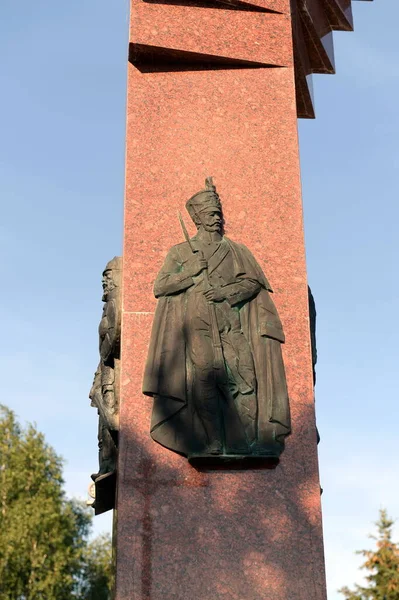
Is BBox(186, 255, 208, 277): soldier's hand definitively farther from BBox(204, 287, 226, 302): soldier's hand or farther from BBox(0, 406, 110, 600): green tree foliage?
BBox(0, 406, 110, 600): green tree foliage

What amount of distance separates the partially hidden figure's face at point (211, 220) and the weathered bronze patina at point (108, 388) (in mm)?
856

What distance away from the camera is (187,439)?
802cm

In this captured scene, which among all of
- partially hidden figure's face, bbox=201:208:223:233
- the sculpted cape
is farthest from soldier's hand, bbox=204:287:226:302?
partially hidden figure's face, bbox=201:208:223:233

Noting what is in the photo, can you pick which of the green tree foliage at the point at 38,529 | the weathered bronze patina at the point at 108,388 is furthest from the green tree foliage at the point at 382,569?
the weathered bronze patina at the point at 108,388

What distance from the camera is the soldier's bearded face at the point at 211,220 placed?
29.0 feet

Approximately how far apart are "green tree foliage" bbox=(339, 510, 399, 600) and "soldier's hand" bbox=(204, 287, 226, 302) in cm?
2458

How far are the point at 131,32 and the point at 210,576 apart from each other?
4.98m

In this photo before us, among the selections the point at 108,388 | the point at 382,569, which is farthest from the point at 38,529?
the point at 108,388

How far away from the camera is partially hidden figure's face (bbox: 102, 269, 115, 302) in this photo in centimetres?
908

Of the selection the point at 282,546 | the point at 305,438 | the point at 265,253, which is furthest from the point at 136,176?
the point at 282,546

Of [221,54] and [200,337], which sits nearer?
[200,337]

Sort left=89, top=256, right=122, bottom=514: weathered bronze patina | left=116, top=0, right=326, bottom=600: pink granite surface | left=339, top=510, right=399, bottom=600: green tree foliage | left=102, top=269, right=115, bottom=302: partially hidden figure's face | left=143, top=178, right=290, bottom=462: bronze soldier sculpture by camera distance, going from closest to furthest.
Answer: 1. left=116, top=0, right=326, bottom=600: pink granite surface
2. left=143, top=178, right=290, bottom=462: bronze soldier sculpture
3. left=89, top=256, right=122, bottom=514: weathered bronze patina
4. left=102, top=269, right=115, bottom=302: partially hidden figure's face
5. left=339, top=510, right=399, bottom=600: green tree foliage

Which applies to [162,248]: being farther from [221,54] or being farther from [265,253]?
[221,54]

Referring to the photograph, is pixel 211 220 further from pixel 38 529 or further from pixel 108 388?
pixel 38 529
